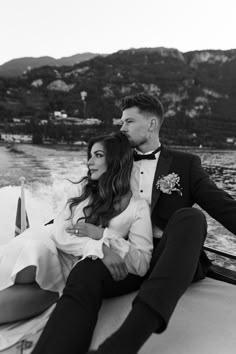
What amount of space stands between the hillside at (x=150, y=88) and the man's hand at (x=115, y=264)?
8801 mm

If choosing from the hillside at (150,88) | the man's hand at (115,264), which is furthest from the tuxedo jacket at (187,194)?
the hillside at (150,88)

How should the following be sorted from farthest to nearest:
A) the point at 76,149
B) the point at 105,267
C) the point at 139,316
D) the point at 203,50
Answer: the point at 203,50 < the point at 76,149 < the point at 105,267 < the point at 139,316

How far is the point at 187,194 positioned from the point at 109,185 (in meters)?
0.37

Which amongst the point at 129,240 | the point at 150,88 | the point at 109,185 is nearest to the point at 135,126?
the point at 109,185

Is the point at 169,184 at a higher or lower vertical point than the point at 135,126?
lower

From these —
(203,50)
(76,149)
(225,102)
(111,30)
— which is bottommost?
(76,149)

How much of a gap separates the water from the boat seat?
319 centimetres

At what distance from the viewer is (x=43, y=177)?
8797mm

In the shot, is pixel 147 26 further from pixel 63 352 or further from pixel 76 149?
pixel 63 352

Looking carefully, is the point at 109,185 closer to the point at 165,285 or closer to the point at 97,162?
the point at 97,162

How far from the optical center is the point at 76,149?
11.6 meters

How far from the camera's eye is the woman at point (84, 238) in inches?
39.4

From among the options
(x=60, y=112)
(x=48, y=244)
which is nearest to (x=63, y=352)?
(x=48, y=244)

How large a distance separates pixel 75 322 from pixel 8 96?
15.3 m
